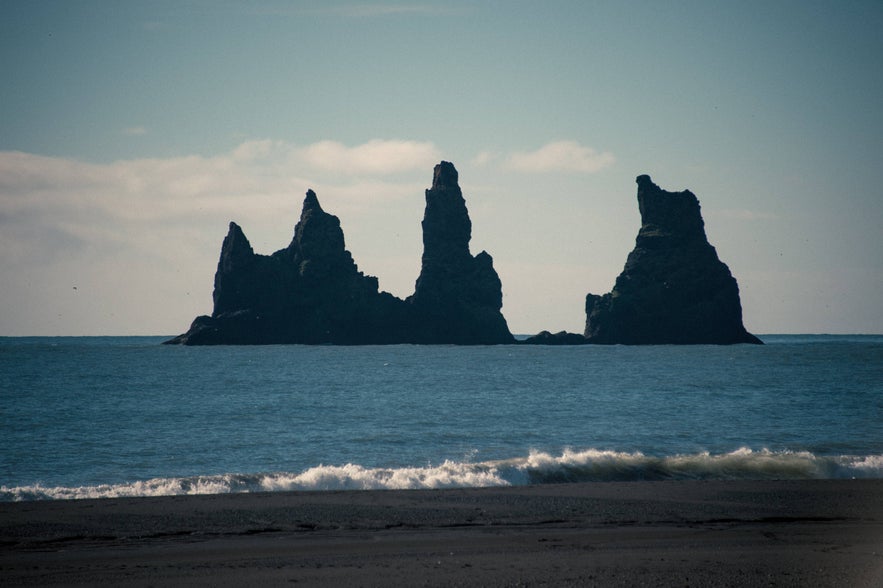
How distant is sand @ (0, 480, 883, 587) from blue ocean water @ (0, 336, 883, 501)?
4.11 m

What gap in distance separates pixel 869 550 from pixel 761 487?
773 cm

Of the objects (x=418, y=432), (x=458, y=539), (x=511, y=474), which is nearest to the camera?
(x=458, y=539)

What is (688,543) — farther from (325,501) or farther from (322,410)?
(322,410)

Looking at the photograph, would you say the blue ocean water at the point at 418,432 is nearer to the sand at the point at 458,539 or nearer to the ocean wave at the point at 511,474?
the ocean wave at the point at 511,474

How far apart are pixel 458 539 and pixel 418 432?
23.6 m

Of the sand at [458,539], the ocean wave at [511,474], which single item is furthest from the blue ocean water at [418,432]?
the sand at [458,539]

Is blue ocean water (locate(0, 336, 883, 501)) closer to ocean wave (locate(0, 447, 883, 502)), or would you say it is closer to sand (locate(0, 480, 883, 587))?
ocean wave (locate(0, 447, 883, 502))

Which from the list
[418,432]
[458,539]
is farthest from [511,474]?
[418,432]

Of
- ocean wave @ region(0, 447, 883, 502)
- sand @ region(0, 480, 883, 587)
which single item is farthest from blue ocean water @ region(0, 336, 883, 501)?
sand @ region(0, 480, 883, 587)

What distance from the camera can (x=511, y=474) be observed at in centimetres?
2477

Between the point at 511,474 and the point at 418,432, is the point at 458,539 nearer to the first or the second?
the point at 511,474

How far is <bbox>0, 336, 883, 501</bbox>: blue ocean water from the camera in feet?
83.6

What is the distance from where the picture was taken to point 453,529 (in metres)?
16.5

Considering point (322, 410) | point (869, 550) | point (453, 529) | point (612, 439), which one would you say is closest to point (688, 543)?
point (869, 550)
